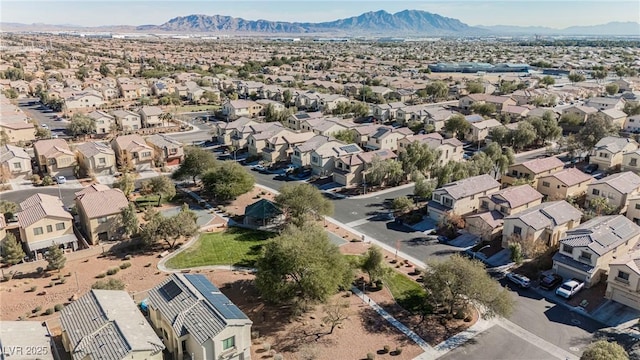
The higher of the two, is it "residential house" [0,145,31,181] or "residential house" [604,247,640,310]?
"residential house" [0,145,31,181]

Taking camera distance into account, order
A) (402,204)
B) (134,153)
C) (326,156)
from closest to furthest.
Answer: (402,204)
(326,156)
(134,153)

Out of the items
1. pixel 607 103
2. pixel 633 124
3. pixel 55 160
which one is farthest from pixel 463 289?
pixel 607 103

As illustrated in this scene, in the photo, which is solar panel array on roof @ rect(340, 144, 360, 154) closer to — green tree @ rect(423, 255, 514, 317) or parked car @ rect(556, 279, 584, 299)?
green tree @ rect(423, 255, 514, 317)

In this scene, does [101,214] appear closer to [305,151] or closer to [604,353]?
[305,151]

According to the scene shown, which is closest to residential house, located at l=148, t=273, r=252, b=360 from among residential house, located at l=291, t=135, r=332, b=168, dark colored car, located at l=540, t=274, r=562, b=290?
dark colored car, located at l=540, t=274, r=562, b=290

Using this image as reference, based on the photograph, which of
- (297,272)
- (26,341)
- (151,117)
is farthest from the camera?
(151,117)

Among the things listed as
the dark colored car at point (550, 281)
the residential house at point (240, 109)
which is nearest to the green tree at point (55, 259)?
the dark colored car at point (550, 281)

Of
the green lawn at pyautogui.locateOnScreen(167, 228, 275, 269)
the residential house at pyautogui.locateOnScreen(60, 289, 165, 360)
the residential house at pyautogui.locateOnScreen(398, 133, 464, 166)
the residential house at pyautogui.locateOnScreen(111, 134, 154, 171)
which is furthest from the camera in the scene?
the residential house at pyautogui.locateOnScreen(398, 133, 464, 166)

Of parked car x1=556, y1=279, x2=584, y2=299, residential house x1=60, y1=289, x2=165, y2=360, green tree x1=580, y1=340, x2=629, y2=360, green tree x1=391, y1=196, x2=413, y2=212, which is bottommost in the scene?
parked car x1=556, y1=279, x2=584, y2=299
